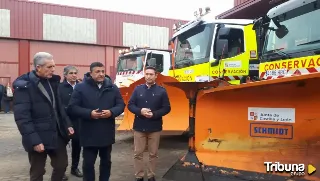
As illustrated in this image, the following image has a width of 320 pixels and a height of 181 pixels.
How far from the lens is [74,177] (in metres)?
4.92

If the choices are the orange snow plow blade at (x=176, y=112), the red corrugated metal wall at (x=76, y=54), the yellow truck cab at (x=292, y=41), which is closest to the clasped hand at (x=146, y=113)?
the yellow truck cab at (x=292, y=41)

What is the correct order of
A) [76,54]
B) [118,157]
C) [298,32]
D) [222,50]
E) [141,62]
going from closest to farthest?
[298,32] < [118,157] < [222,50] < [141,62] < [76,54]

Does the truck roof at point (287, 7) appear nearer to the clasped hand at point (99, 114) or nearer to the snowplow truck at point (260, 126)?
the snowplow truck at point (260, 126)

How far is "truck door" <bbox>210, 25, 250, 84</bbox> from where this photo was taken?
253 inches

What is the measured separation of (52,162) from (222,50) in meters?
3.99

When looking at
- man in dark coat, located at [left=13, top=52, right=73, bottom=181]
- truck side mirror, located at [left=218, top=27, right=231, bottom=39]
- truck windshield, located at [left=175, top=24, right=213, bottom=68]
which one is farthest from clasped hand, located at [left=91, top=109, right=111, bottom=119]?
truck side mirror, located at [left=218, top=27, right=231, bottom=39]

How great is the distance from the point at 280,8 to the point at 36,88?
3691 millimetres

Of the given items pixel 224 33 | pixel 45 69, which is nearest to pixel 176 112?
pixel 224 33

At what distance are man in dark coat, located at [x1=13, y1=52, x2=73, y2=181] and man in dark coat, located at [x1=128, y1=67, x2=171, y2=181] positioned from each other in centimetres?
107

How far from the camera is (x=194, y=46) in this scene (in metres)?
7.08

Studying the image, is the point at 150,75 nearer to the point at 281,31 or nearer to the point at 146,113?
the point at 146,113

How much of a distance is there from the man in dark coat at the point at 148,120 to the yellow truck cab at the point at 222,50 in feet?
7.07

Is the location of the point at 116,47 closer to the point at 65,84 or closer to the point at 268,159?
the point at 65,84

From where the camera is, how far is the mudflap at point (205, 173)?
344 cm
